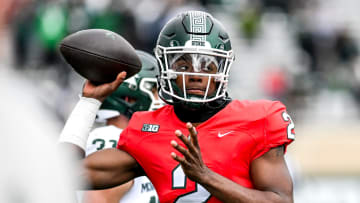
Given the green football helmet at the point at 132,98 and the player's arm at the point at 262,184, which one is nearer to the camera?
the player's arm at the point at 262,184

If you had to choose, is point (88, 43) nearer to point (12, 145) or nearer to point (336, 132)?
point (12, 145)

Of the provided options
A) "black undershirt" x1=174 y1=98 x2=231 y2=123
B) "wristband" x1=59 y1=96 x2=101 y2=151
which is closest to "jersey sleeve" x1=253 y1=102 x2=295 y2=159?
"black undershirt" x1=174 y1=98 x2=231 y2=123

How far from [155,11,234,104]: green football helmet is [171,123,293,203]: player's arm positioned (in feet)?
1.03

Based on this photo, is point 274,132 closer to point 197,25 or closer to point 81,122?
point 197,25

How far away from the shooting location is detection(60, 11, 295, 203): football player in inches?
112

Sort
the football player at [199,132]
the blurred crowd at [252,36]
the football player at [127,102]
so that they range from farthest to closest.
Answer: the blurred crowd at [252,36]
the football player at [127,102]
the football player at [199,132]

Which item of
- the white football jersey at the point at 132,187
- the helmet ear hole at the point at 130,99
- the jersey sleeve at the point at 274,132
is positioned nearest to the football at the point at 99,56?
the jersey sleeve at the point at 274,132

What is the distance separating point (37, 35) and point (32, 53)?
10.7 inches

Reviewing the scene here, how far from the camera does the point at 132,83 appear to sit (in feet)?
13.1

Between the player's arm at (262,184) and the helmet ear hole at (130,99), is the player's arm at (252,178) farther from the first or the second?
the helmet ear hole at (130,99)

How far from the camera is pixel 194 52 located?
2979 mm

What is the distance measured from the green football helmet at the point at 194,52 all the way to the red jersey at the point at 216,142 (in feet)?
0.37

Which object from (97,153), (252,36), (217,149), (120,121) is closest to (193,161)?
(217,149)

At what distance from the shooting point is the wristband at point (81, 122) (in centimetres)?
292
